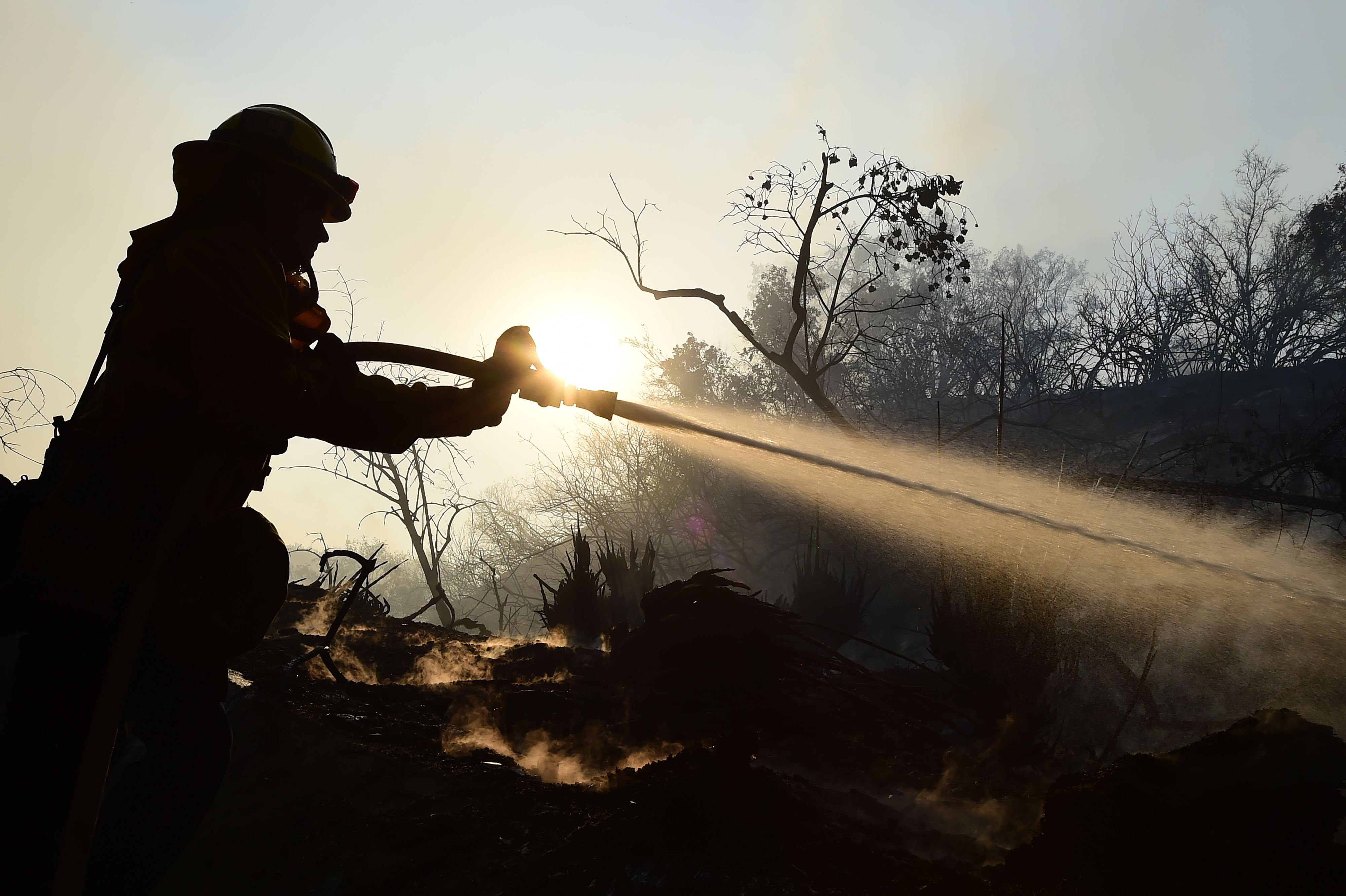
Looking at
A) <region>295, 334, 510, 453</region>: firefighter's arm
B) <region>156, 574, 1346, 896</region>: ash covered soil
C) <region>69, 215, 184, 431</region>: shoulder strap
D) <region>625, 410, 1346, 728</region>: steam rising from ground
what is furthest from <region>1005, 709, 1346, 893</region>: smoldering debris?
<region>625, 410, 1346, 728</region>: steam rising from ground

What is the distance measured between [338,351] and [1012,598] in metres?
5.77

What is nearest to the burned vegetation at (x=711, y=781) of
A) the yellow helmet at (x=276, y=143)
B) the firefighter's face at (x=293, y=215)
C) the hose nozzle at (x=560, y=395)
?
the hose nozzle at (x=560, y=395)

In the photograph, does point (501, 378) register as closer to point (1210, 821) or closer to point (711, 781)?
point (711, 781)

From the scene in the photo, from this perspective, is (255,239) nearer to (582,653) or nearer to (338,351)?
(338,351)

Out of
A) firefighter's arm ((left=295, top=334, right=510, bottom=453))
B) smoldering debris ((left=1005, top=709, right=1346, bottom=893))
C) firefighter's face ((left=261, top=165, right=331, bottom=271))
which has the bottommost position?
smoldering debris ((left=1005, top=709, right=1346, bottom=893))

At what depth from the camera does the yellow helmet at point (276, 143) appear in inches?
76.1

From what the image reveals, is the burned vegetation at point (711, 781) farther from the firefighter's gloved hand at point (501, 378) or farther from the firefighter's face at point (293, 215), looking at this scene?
the firefighter's face at point (293, 215)

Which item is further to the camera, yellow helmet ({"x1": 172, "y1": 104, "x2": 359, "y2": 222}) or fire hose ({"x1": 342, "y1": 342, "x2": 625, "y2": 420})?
fire hose ({"x1": 342, "y1": 342, "x2": 625, "y2": 420})

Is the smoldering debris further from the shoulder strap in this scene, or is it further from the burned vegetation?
the shoulder strap

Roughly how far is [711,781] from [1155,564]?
6168mm

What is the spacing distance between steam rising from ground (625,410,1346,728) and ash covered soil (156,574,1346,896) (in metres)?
1.75

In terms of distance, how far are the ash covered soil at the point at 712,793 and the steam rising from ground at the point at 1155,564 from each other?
5.75ft

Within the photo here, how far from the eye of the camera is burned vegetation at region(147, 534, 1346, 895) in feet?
5.67

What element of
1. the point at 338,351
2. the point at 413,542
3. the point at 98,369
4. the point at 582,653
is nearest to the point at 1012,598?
the point at 582,653
